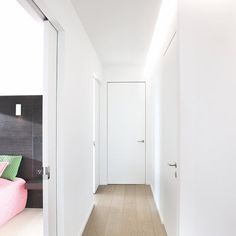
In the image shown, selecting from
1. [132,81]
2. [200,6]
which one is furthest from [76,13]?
[132,81]

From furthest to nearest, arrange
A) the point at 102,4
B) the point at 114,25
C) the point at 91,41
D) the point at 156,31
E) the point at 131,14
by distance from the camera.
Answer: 1. the point at 91,41
2. the point at 156,31
3. the point at 114,25
4. the point at 131,14
5. the point at 102,4

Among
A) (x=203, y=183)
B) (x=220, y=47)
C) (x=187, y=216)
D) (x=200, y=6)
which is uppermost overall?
(x=200, y=6)

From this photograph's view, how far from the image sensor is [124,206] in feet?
12.4

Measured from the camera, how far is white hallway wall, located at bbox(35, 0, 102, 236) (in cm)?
210

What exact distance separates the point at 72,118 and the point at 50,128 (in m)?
0.52

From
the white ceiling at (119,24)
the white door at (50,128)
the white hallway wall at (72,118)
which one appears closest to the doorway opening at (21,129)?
the white hallway wall at (72,118)

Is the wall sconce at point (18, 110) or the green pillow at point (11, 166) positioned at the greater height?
the wall sconce at point (18, 110)

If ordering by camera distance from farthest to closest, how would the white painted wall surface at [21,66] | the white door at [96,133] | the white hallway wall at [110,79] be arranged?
the white hallway wall at [110,79]
the white door at [96,133]
the white painted wall surface at [21,66]

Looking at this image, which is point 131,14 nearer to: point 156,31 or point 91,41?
point 156,31

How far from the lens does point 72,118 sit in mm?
2461

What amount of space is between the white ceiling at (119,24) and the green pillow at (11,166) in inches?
80.3

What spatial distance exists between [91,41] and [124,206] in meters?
2.57

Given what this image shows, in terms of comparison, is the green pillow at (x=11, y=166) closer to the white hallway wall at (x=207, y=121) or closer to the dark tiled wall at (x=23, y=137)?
the dark tiled wall at (x=23, y=137)

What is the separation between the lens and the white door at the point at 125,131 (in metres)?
5.15
